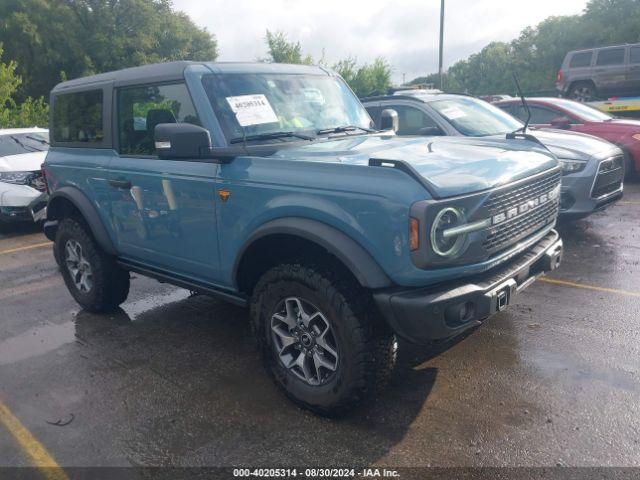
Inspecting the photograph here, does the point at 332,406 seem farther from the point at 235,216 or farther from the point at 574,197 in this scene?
the point at 574,197

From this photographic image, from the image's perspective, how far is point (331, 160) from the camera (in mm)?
3221

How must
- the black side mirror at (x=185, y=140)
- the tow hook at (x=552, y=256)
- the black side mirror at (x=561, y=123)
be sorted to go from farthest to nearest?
the black side mirror at (x=561, y=123)
the tow hook at (x=552, y=256)
the black side mirror at (x=185, y=140)

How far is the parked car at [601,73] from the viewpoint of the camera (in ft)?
54.1

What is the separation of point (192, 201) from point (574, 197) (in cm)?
454

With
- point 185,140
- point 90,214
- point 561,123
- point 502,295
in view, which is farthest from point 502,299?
point 561,123

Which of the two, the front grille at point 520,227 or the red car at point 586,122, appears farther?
the red car at point 586,122

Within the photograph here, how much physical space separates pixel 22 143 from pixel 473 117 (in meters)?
7.71

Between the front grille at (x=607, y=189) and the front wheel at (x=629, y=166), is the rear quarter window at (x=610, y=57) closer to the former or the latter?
the front wheel at (x=629, y=166)

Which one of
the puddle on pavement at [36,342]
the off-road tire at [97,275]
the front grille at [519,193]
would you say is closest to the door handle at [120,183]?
the off-road tire at [97,275]

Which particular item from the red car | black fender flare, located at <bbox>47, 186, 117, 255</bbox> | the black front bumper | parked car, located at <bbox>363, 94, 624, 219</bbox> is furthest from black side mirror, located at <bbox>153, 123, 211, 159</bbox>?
the red car

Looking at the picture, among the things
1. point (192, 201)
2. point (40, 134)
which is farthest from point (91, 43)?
point (192, 201)

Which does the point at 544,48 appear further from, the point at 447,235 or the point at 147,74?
the point at 447,235

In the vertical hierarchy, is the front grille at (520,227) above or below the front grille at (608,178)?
above

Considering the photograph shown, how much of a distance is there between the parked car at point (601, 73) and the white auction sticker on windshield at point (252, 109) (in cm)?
1621
